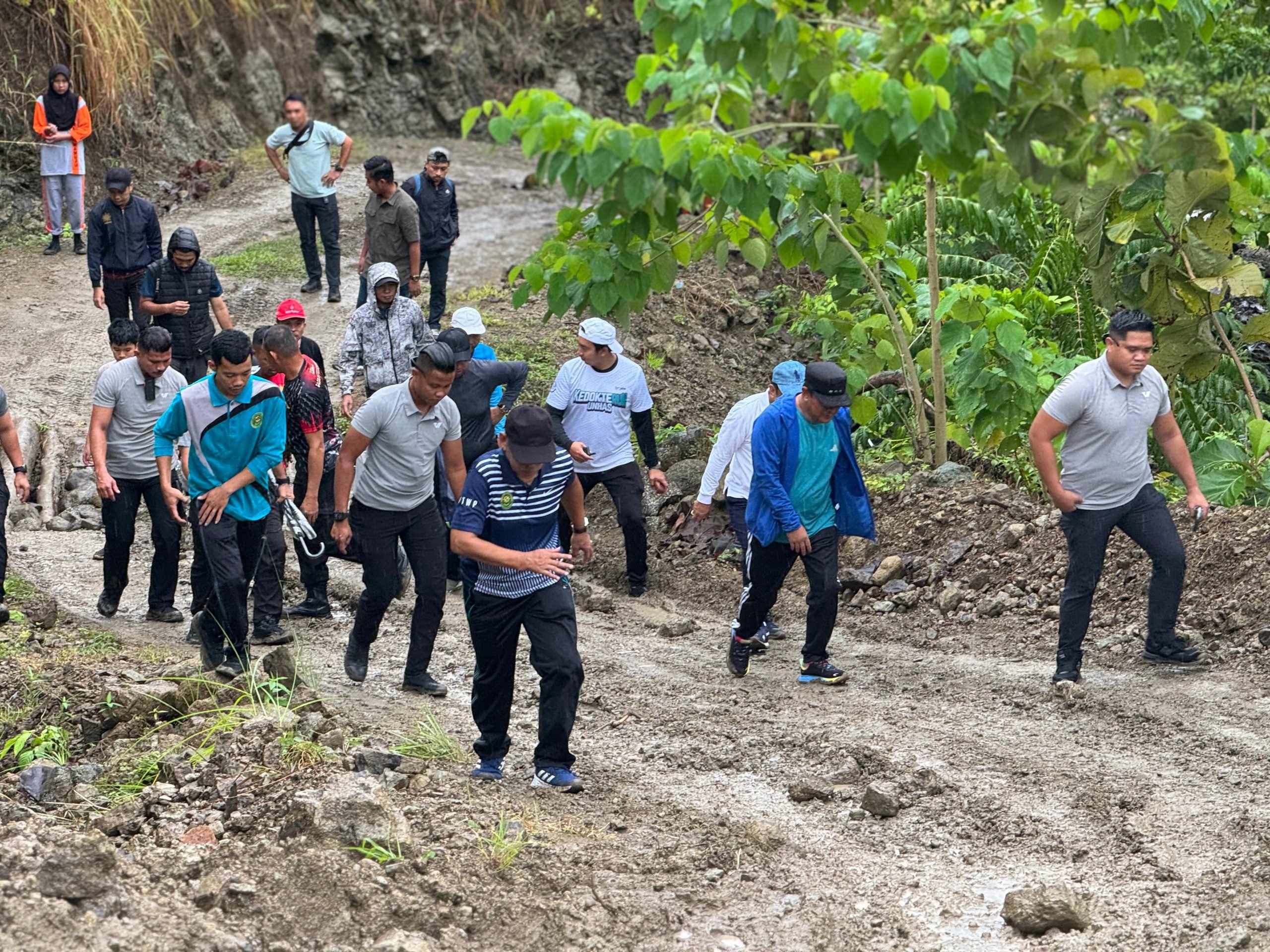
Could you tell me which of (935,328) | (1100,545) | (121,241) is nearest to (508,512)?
(1100,545)

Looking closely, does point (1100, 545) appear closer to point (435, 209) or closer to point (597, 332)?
point (597, 332)

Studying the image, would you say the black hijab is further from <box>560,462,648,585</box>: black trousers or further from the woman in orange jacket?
<box>560,462,648,585</box>: black trousers

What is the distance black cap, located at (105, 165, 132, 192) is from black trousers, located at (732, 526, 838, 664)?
6901mm

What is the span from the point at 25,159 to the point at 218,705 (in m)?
13.5

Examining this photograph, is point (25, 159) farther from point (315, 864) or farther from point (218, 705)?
point (315, 864)

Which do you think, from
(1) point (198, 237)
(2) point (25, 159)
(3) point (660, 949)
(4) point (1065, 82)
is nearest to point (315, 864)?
(3) point (660, 949)

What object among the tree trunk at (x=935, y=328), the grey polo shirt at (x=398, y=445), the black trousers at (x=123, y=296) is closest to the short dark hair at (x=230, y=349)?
the grey polo shirt at (x=398, y=445)

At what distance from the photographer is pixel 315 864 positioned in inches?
194

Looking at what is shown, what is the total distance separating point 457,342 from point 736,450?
6.06 feet

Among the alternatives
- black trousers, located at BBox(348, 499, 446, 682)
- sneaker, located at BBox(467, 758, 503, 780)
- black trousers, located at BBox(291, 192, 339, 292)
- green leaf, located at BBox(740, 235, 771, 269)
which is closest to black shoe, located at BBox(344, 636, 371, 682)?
black trousers, located at BBox(348, 499, 446, 682)

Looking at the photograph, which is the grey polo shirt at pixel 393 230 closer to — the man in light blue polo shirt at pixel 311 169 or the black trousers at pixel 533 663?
the man in light blue polo shirt at pixel 311 169

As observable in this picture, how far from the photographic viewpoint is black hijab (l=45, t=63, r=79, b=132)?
1582 centimetres

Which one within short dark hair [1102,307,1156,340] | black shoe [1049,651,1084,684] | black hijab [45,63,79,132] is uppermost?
black hijab [45,63,79,132]

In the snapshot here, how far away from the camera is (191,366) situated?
1086 cm
